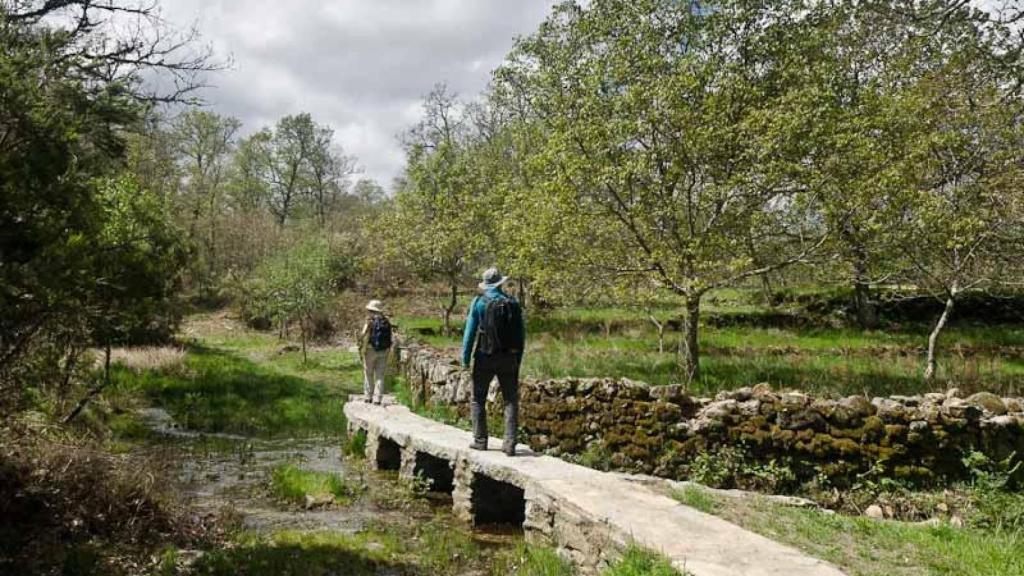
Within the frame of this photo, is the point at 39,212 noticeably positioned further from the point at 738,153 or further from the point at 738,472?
the point at 738,153

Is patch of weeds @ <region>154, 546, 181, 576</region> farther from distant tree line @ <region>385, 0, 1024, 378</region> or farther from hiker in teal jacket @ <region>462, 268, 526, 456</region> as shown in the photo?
distant tree line @ <region>385, 0, 1024, 378</region>

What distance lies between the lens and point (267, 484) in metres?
9.45

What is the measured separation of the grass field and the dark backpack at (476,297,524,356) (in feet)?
15.7

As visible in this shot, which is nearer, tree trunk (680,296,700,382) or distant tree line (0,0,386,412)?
distant tree line (0,0,386,412)

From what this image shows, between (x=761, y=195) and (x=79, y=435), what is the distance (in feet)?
40.6

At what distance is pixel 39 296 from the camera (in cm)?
539

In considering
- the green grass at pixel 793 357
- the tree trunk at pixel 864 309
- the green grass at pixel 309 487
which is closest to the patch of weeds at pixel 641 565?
the green grass at pixel 309 487

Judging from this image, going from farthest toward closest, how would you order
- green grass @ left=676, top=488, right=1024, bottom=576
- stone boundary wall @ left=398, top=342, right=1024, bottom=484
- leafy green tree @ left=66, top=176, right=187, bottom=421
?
leafy green tree @ left=66, top=176, right=187, bottom=421
stone boundary wall @ left=398, top=342, right=1024, bottom=484
green grass @ left=676, top=488, right=1024, bottom=576

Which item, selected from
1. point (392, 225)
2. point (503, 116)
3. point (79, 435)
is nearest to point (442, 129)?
point (503, 116)

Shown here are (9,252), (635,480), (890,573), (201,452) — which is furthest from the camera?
(201,452)

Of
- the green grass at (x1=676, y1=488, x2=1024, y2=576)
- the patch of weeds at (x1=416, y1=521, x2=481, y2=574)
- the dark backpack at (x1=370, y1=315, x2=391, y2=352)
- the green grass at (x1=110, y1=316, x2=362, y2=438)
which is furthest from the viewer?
the green grass at (x1=110, y1=316, x2=362, y2=438)

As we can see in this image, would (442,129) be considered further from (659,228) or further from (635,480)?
(635,480)

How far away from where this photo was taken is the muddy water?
7.84 m

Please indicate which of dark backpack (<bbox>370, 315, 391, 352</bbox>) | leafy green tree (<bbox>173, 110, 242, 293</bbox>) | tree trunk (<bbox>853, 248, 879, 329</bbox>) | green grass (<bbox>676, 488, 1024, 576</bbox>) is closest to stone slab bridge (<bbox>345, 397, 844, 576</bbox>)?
green grass (<bbox>676, 488, 1024, 576</bbox>)
